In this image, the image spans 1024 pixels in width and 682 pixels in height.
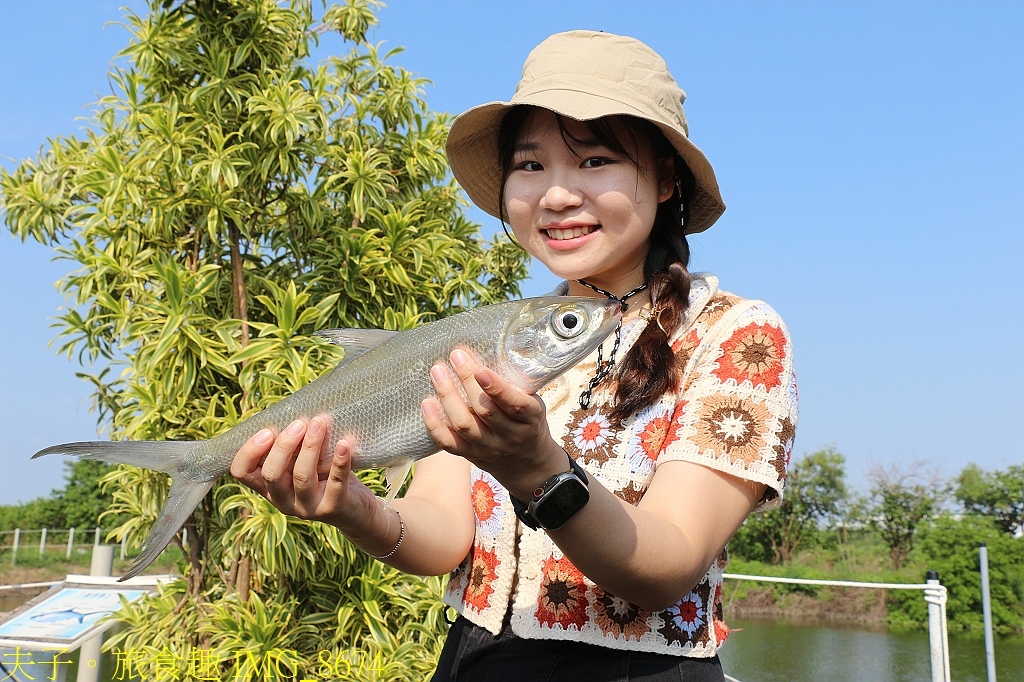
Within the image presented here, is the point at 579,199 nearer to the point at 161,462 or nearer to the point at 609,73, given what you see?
the point at 609,73

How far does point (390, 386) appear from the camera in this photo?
1477 millimetres

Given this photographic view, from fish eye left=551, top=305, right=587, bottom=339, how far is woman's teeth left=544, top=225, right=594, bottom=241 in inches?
11.5

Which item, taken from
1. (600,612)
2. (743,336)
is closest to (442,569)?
(600,612)

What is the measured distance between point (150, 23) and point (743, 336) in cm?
441

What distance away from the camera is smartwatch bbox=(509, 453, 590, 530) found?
1.22 metres

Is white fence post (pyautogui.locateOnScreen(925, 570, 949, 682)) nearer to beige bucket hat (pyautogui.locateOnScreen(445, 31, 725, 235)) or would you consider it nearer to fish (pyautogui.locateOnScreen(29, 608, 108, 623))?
beige bucket hat (pyautogui.locateOnScreen(445, 31, 725, 235))

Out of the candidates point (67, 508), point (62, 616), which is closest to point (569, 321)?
point (62, 616)

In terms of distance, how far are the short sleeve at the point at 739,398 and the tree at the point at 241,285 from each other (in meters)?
2.86

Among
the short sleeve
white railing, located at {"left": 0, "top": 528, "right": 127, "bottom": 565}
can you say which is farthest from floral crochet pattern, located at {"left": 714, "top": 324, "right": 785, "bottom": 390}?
white railing, located at {"left": 0, "top": 528, "right": 127, "bottom": 565}

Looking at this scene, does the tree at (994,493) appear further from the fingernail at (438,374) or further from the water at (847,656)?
the fingernail at (438,374)

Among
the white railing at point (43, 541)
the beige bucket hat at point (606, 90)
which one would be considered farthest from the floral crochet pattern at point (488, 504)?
the white railing at point (43, 541)

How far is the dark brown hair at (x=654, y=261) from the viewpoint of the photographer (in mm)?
1581

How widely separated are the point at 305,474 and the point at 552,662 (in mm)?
540

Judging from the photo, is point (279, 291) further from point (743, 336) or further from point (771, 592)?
point (771, 592)
